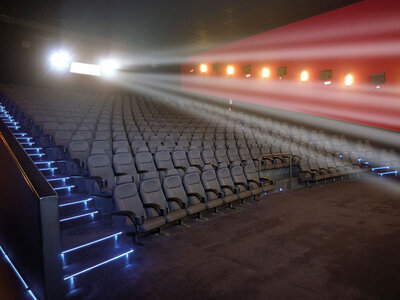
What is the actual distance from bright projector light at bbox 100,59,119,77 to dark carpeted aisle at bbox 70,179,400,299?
7492 millimetres

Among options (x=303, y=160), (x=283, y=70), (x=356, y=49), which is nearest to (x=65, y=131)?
(x=303, y=160)

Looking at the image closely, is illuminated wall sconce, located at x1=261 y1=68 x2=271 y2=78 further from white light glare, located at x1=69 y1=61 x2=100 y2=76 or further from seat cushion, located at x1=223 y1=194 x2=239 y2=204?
white light glare, located at x1=69 y1=61 x2=100 y2=76

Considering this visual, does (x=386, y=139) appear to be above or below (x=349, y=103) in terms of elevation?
below

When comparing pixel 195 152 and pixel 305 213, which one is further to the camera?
pixel 195 152

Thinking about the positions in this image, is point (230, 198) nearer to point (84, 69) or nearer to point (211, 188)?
point (211, 188)

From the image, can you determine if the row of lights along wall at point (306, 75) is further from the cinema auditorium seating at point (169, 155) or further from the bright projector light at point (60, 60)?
the bright projector light at point (60, 60)

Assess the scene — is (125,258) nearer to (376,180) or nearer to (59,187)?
(59,187)

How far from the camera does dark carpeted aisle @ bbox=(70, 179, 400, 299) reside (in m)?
1.59

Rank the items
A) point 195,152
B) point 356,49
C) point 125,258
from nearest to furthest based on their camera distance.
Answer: point 125,258 < point 195,152 < point 356,49

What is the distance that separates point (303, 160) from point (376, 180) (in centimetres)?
150

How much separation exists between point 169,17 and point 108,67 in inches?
136

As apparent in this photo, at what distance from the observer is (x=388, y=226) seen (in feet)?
8.59

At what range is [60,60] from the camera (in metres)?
7.87

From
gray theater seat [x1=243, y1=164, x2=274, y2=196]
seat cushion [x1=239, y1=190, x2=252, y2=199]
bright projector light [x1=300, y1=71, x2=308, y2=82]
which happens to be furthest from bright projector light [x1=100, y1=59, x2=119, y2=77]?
seat cushion [x1=239, y1=190, x2=252, y2=199]
